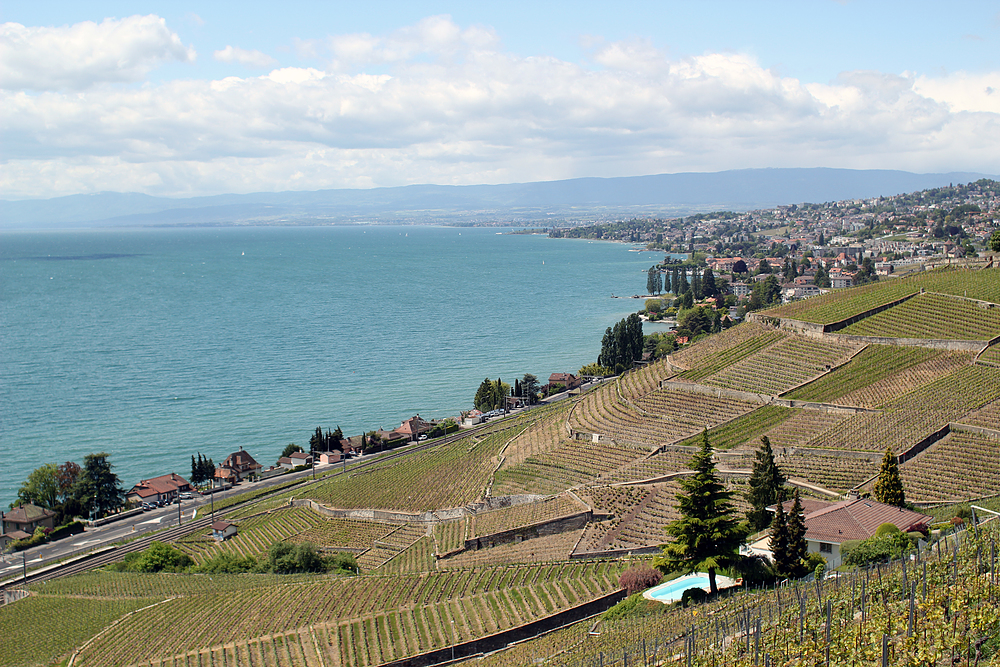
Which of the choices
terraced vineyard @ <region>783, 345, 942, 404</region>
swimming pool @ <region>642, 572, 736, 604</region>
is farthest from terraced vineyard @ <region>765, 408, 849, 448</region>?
swimming pool @ <region>642, 572, 736, 604</region>

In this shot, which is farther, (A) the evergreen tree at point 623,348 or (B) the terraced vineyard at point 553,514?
(A) the evergreen tree at point 623,348

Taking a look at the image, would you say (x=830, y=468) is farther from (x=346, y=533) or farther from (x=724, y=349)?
(x=346, y=533)

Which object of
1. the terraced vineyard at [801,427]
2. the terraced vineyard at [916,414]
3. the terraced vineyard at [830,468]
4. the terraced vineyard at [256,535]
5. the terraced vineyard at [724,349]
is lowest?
the terraced vineyard at [256,535]

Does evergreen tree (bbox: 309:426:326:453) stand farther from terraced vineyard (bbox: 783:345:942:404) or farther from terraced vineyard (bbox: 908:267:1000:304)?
terraced vineyard (bbox: 908:267:1000:304)

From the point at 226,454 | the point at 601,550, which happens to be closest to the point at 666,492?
the point at 601,550

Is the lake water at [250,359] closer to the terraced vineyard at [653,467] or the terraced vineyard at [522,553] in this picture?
the terraced vineyard at [522,553]

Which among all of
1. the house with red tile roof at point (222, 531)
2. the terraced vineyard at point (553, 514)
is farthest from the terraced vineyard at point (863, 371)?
the house with red tile roof at point (222, 531)

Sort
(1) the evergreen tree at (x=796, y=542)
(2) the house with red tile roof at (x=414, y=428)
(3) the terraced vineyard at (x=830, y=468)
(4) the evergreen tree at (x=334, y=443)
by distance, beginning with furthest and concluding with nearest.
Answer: (2) the house with red tile roof at (x=414, y=428)
(4) the evergreen tree at (x=334, y=443)
(3) the terraced vineyard at (x=830, y=468)
(1) the evergreen tree at (x=796, y=542)
